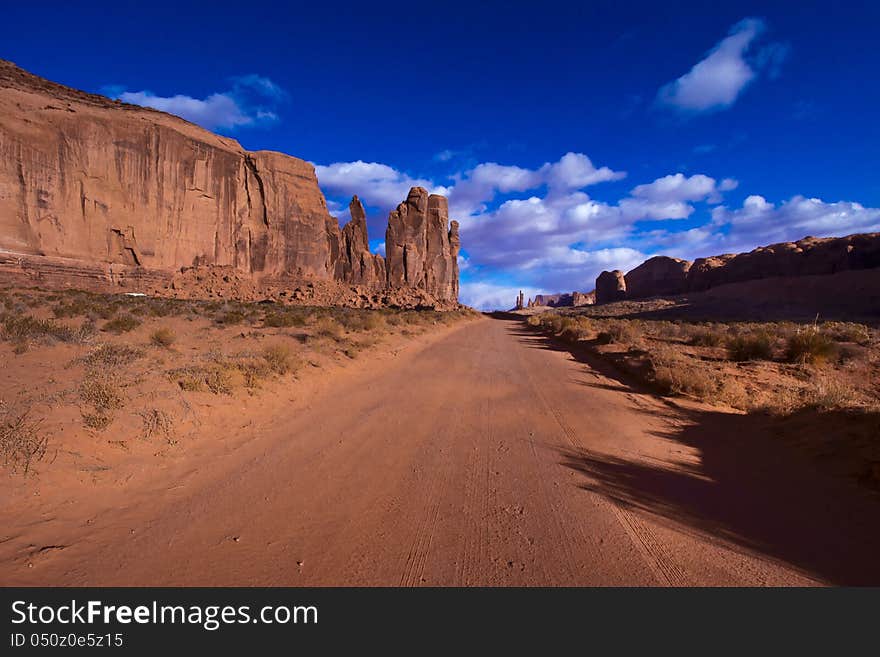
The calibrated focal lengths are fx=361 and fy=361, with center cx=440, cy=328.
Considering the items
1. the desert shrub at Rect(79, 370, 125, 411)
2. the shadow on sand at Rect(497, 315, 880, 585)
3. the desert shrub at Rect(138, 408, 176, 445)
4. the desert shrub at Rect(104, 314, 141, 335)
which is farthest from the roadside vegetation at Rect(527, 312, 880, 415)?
the desert shrub at Rect(104, 314, 141, 335)

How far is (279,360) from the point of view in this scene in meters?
8.16

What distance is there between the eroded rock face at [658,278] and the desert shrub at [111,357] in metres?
108

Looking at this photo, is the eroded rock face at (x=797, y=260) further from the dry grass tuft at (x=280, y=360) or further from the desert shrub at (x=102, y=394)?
the desert shrub at (x=102, y=394)

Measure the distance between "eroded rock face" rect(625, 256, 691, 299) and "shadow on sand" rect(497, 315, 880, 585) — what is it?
104m

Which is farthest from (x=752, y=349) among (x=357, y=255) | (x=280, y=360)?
(x=357, y=255)

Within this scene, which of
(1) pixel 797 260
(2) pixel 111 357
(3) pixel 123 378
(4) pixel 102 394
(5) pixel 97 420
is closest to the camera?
(5) pixel 97 420

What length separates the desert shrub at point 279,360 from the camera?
791 centimetres

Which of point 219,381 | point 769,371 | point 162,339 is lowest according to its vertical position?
point 769,371

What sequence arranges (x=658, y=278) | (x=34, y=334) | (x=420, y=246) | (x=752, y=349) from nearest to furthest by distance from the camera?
(x=34, y=334) → (x=752, y=349) → (x=420, y=246) → (x=658, y=278)

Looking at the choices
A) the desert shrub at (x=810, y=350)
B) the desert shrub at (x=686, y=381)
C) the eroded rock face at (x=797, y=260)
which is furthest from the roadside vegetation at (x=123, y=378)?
the eroded rock face at (x=797, y=260)

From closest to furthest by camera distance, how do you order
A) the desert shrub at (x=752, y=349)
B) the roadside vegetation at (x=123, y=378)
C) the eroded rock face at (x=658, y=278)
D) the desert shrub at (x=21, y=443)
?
the desert shrub at (x=21, y=443) → the roadside vegetation at (x=123, y=378) → the desert shrub at (x=752, y=349) → the eroded rock face at (x=658, y=278)

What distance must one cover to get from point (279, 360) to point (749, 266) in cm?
9390

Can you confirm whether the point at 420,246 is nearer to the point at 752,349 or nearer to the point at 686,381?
the point at 752,349
